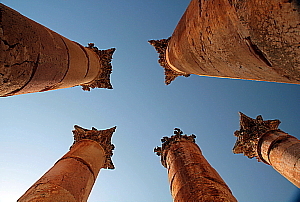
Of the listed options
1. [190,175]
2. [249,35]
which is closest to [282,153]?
[190,175]

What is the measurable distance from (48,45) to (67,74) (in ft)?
4.02

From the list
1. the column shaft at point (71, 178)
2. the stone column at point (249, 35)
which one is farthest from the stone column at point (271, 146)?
the column shaft at point (71, 178)

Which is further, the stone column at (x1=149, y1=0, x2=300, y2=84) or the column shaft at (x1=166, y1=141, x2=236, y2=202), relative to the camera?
the column shaft at (x1=166, y1=141, x2=236, y2=202)

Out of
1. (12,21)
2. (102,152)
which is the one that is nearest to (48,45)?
(12,21)


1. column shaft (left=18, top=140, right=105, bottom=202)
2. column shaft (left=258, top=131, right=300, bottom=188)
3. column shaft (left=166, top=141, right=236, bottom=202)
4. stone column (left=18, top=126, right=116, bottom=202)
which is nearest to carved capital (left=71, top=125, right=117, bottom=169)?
stone column (left=18, top=126, right=116, bottom=202)

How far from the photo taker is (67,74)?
524cm

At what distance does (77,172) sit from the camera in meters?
5.79

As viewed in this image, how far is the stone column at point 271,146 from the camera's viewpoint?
19.8 ft

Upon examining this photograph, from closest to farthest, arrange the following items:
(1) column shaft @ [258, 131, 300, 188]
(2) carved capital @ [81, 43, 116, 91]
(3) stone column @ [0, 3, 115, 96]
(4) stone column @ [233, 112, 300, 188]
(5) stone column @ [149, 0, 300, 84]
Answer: (5) stone column @ [149, 0, 300, 84], (3) stone column @ [0, 3, 115, 96], (1) column shaft @ [258, 131, 300, 188], (4) stone column @ [233, 112, 300, 188], (2) carved capital @ [81, 43, 116, 91]

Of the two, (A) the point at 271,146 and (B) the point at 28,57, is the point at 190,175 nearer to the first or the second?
(A) the point at 271,146

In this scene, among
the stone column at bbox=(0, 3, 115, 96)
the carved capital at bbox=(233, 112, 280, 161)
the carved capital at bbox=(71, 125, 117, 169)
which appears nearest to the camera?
the stone column at bbox=(0, 3, 115, 96)

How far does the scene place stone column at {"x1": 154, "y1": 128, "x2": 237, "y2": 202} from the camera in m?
4.55

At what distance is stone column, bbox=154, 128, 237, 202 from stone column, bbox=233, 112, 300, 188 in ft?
6.60

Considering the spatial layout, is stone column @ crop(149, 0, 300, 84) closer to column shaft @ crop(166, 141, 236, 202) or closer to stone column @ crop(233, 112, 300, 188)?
column shaft @ crop(166, 141, 236, 202)
